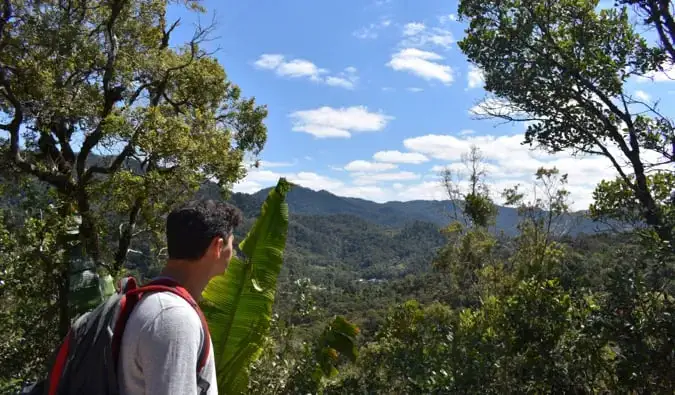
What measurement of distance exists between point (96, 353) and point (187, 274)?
0.34 m

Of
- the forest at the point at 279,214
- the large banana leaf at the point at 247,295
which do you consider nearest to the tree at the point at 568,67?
the forest at the point at 279,214

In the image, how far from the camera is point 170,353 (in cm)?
126

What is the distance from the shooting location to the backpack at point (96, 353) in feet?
4.13

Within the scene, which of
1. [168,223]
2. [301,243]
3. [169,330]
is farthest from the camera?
[301,243]

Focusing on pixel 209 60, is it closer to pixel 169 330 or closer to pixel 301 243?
pixel 169 330

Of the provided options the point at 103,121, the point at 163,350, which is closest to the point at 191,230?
the point at 163,350

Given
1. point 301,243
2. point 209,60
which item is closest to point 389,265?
point 301,243

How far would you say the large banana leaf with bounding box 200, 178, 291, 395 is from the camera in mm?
3342

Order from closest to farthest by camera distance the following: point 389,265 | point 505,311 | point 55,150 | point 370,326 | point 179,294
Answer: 1. point 179,294
2. point 505,311
3. point 55,150
4. point 370,326
5. point 389,265

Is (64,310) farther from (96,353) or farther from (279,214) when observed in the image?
(96,353)

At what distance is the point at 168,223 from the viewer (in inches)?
62.1

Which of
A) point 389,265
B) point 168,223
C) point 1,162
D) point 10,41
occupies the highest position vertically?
point 10,41

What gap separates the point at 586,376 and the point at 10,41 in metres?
7.46

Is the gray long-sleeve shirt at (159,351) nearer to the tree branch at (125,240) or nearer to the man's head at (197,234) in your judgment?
the man's head at (197,234)
